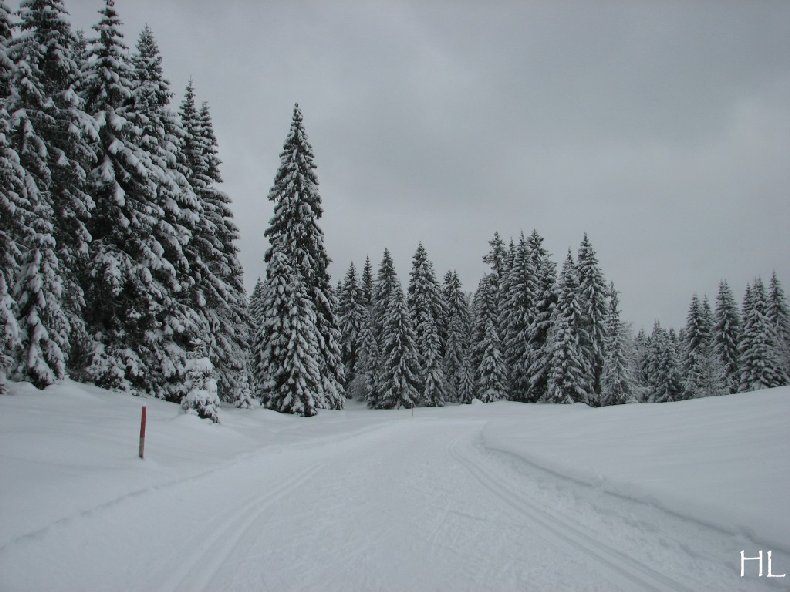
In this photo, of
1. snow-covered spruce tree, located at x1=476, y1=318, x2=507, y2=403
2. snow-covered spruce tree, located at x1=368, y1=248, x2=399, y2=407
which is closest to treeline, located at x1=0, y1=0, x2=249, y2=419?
snow-covered spruce tree, located at x1=368, y1=248, x2=399, y2=407

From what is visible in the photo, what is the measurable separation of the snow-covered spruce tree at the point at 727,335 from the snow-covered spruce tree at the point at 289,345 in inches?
1718

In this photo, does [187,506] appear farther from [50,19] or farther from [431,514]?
[50,19]

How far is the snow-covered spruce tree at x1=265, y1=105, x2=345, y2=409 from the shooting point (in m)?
28.0

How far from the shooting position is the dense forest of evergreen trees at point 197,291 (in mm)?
14531

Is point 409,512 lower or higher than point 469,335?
lower

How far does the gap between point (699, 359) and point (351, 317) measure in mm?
41588

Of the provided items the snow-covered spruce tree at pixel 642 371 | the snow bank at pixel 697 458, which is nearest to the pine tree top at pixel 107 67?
the snow bank at pixel 697 458

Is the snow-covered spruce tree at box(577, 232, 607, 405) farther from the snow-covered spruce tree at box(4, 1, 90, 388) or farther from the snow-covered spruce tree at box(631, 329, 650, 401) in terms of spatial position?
the snow-covered spruce tree at box(4, 1, 90, 388)

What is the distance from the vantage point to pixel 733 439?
7676 mm

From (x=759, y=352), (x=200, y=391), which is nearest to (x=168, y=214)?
(x=200, y=391)

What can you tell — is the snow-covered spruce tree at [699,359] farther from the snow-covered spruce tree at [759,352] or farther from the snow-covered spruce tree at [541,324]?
the snow-covered spruce tree at [541,324]

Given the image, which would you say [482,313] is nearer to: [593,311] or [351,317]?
[593,311]

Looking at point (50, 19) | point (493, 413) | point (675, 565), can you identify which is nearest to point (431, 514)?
point (675, 565)

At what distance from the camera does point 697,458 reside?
725cm
